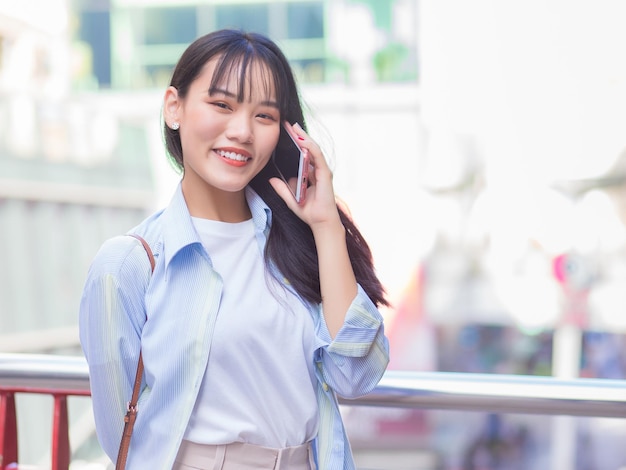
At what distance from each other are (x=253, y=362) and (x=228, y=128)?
295mm

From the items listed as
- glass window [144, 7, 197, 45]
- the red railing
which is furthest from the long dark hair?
glass window [144, 7, 197, 45]

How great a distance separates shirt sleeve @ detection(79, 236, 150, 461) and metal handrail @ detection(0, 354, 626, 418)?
1.04 feet

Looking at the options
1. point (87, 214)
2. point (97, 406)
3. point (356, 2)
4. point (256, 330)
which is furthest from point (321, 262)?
point (356, 2)

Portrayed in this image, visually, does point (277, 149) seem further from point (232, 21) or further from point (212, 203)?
point (232, 21)

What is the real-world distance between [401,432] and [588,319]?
15.6 ft

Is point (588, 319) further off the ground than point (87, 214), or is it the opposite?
point (87, 214)

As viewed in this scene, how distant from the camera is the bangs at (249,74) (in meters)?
1.01

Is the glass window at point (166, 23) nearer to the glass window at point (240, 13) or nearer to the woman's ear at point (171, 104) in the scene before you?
the glass window at point (240, 13)

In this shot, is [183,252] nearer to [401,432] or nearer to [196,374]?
[196,374]

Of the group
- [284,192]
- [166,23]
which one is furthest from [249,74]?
[166,23]

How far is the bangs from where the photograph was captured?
1015 mm

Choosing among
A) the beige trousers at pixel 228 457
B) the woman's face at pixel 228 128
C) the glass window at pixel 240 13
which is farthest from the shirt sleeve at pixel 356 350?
the glass window at pixel 240 13

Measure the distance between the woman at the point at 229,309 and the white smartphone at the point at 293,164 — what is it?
15mm

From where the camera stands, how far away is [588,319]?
17.5 meters
